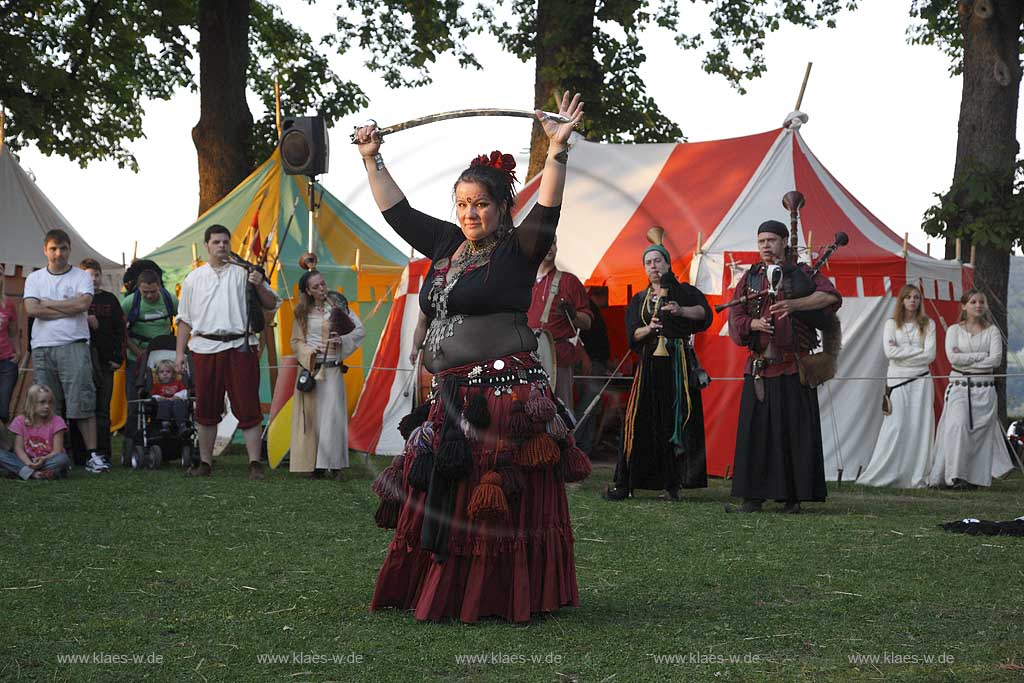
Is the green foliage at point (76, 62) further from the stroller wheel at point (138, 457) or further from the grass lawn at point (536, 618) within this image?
the grass lawn at point (536, 618)

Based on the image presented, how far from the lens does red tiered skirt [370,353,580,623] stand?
435 centimetres

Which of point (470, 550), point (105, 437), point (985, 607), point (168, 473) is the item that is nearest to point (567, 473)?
point (470, 550)

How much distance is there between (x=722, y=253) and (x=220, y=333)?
13.5 ft

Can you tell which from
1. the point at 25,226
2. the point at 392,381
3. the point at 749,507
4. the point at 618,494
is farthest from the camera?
the point at 25,226

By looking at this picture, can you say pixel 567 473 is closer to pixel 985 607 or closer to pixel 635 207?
pixel 985 607

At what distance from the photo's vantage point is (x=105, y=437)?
33.4 ft

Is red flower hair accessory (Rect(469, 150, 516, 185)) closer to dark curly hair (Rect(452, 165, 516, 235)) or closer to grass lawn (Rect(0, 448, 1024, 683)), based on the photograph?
dark curly hair (Rect(452, 165, 516, 235))

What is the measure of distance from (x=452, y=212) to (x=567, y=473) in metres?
0.97

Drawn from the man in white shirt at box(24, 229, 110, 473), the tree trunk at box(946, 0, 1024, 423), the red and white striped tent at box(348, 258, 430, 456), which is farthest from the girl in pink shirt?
the tree trunk at box(946, 0, 1024, 423)

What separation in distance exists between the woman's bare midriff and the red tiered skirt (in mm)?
32

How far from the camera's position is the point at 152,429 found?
10016 mm

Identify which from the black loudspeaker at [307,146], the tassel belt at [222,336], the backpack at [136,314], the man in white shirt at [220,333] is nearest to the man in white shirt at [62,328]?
the man in white shirt at [220,333]

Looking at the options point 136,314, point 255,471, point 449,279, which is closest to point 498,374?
point 449,279

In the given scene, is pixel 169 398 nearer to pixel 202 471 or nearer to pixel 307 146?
pixel 202 471
